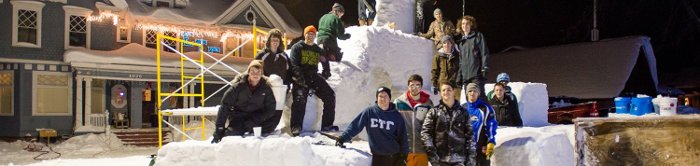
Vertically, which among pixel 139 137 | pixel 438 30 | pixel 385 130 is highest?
pixel 438 30

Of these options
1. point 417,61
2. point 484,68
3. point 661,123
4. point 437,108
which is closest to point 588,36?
point 417,61

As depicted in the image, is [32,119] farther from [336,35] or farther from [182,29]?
[336,35]

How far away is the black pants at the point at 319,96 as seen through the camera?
767 centimetres

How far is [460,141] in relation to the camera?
5.51 metres

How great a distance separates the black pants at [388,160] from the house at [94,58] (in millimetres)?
12768

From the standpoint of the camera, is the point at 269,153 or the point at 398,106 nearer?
the point at 269,153

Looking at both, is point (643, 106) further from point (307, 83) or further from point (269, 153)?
point (269, 153)

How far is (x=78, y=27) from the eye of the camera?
20.5 metres

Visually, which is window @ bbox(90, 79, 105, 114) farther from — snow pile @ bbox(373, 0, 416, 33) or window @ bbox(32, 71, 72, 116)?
snow pile @ bbox(373, 0, 416, 33)

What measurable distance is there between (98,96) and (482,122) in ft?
59.8

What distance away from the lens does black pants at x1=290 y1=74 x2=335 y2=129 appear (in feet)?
25.2

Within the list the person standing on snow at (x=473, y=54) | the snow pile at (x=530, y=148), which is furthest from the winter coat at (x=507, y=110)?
the snow pile at (x=530, y=148)

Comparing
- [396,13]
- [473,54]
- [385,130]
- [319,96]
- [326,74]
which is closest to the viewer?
[385,130]

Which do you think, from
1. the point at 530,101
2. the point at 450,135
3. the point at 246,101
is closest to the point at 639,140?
the point at 450,135
